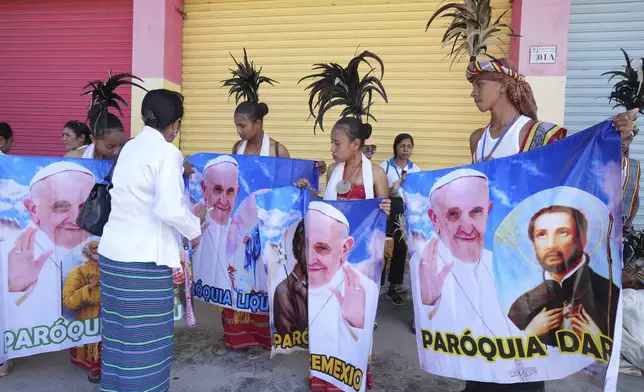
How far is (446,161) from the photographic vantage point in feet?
20.1

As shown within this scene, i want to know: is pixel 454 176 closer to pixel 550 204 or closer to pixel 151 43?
pixel 550 204

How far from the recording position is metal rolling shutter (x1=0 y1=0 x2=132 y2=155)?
695 cm

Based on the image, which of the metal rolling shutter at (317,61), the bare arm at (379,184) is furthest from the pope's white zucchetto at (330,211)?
the metal rolling shutter at (317,61)

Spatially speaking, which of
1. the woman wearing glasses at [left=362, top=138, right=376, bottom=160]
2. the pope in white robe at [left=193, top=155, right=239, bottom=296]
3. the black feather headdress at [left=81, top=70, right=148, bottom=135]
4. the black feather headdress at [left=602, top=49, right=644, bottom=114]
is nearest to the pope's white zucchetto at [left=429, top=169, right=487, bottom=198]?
the black feather headdress at [left=602, top=49, right=644, bottom=114]

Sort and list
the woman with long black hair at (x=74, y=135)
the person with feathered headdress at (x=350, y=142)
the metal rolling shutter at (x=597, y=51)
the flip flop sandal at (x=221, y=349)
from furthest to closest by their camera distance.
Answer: the metal rolling shutter at (x=597, y=51)
the woman with long black hair at (x=74, y=135)
the flip flop sandal at (x=221, y=349)
the person with feathered headdress at (x=350, y=142)

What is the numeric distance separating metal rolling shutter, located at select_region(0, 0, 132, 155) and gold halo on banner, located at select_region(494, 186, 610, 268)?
239 inches

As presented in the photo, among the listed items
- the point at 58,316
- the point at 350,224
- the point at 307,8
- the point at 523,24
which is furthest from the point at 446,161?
the point at 58,316

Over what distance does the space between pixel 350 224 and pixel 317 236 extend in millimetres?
233

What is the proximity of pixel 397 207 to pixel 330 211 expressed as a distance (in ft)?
8.03

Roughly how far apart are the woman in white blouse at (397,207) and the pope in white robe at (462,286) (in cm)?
222

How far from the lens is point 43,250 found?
3211 millimetres

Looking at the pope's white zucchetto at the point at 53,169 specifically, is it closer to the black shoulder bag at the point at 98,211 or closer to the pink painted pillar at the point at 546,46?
the black shoulder bag at the point at 98,211

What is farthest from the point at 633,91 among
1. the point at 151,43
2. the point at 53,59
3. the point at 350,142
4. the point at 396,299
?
the point at 53,59

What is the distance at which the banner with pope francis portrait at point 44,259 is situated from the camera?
3.15 meters
